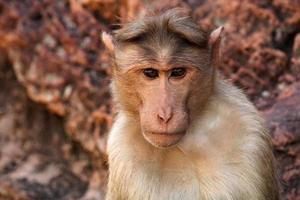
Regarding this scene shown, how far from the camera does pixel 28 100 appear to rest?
7.38m

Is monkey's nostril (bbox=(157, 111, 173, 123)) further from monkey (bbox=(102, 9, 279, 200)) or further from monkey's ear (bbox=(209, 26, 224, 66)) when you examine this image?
monkey's ear (bbox=(209, 26, 224, 66))

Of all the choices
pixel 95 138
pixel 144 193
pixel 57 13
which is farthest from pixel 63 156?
pixel 144 193

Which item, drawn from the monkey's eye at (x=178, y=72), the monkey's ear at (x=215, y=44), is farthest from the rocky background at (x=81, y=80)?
the monkey's eye at (x=178, y=72)

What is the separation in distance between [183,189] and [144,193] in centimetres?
23

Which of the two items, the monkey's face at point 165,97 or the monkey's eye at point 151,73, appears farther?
the monkey's eye at point 151,73

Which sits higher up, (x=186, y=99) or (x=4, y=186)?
→ (x=186, y=99)

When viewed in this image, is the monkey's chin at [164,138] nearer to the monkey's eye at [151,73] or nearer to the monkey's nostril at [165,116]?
the monkey's nostril at [165,116]

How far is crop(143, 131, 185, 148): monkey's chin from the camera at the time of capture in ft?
13.7

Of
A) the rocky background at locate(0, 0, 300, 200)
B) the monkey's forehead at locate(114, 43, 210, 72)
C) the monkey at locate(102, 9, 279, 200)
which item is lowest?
the rocky background at locate(0, 0, 300, 200)

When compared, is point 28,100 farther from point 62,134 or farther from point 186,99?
point 186,99

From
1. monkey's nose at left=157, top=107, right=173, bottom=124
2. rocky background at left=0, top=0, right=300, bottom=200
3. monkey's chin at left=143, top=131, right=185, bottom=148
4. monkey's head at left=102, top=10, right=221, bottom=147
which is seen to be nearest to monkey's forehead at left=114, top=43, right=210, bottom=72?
→ monkey's head at left=102, top=10, right=221, bottom=147

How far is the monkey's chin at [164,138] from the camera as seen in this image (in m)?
4.18

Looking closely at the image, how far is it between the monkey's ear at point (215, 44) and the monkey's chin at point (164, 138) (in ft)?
1.67

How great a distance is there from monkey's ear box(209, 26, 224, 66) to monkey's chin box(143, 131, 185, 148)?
51cm
